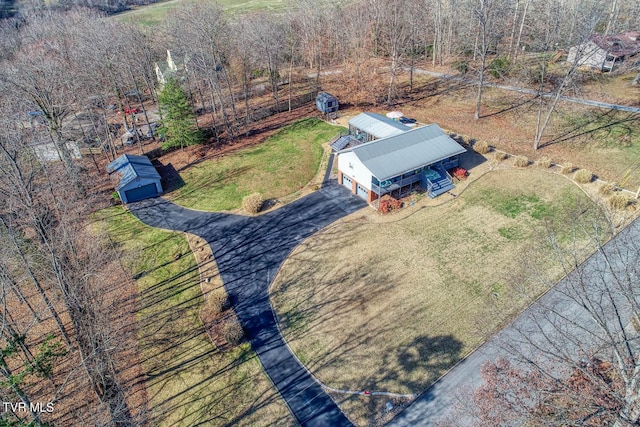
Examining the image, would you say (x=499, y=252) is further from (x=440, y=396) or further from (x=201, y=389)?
(x=201, y=389)

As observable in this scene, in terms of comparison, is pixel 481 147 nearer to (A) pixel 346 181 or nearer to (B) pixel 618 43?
(A) pixel 346 181

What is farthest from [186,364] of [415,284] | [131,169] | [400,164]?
[131,169]

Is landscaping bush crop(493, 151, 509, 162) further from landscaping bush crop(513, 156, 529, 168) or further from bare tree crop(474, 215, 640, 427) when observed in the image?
bare tree crop(474, 215, 640, 427)

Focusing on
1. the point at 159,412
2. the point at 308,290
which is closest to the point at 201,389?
the point at 159,412

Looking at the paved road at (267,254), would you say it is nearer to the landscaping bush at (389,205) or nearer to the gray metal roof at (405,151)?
the landscaping bush at (389,205)

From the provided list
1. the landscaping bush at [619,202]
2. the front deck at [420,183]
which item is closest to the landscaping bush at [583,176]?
the landscaping bush at [619,202]

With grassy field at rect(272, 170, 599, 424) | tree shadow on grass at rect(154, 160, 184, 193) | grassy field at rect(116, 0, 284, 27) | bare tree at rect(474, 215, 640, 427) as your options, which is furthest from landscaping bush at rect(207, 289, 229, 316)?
grassy field at rect(116, 0, 284, 27)
